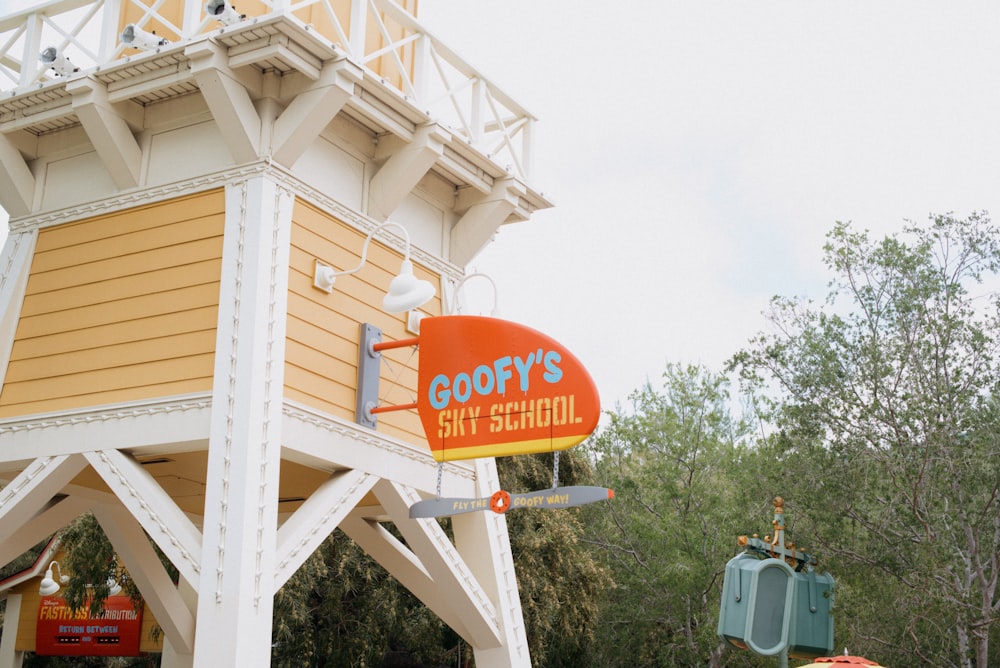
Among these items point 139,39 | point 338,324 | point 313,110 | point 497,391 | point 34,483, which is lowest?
point 34,483

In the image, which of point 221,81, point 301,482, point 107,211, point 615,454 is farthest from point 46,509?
point 615,454

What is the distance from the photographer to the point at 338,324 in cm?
1166

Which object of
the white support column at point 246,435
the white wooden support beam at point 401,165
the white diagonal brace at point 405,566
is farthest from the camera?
the white diagonal brace at point 405,566

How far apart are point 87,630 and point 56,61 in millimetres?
18312

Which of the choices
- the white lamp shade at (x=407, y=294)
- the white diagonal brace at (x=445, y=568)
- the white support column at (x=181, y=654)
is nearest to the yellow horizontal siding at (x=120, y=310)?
the white lamp shade at (x=407, y=294)

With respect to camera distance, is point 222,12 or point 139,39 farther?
point 139,39

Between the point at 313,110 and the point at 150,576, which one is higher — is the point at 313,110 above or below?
above

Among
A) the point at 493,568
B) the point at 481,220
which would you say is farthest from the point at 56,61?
the point at 493,568

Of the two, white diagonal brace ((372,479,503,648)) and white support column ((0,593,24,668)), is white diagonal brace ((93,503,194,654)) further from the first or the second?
white support column ((0,593,24,668))

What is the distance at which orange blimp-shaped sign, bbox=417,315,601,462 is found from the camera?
10.1m

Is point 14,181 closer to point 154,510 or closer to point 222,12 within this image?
point 222,12

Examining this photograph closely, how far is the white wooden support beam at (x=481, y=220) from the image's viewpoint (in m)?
13.4

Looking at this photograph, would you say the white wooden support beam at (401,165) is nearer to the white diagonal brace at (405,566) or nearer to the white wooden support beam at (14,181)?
the white wooden support beam at (14,181)

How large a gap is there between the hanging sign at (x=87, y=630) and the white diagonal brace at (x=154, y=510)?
15.2 meters
